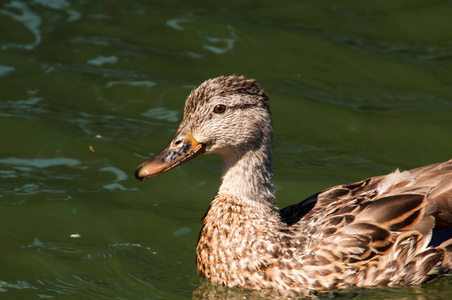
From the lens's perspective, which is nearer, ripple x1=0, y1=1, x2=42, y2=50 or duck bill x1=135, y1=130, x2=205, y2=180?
duck bill x1=135, y1=130, x2=205, y2=180

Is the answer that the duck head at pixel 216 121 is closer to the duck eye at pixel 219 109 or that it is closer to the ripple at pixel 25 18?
the duck eye at pixel 219 109

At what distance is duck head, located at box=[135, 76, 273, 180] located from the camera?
7383 mm

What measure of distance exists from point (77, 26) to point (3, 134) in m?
→ 3.33

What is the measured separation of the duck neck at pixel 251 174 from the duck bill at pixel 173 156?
39cm

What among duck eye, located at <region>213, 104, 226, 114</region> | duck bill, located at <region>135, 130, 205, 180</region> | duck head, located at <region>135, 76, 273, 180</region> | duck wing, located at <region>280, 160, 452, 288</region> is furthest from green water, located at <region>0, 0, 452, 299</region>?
duck eye, located at <region>213, 104, 226, 114</region>

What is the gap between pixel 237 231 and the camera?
761 centimetres

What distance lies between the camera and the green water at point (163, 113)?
8.09m

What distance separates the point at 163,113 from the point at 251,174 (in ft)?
11.7

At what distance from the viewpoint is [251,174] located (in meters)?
7.64

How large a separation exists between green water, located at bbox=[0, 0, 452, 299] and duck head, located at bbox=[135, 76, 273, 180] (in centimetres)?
122

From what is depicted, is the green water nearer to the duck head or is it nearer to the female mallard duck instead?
the female mallard duck

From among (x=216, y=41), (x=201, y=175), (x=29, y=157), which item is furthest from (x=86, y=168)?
(x=216, y=41)

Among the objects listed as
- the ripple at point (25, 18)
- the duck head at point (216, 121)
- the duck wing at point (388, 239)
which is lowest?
the duck wing at point (388, 239)

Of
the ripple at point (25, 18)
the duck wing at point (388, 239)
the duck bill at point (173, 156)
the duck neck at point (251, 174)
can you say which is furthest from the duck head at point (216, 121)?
the ripple at point (25, 18)
